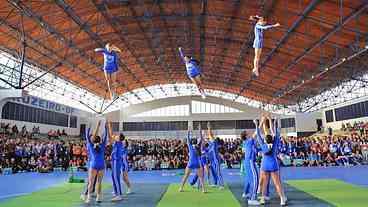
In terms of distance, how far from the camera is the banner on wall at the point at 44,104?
114ft

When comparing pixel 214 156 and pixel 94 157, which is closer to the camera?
pixel 94 157

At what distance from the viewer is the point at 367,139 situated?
27.9 meters

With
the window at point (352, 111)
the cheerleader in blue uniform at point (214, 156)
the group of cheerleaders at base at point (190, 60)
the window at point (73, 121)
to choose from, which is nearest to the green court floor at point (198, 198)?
the cheerleader in blue uniform at point (214, 156)

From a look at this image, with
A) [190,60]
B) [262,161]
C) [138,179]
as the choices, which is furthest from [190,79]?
[262,161]

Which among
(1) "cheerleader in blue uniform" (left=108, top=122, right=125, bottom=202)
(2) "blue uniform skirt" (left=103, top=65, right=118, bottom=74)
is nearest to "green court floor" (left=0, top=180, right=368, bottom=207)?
(1) "cheerleader in blue uniform" (left=108, top=122, right=125, bottom=202)

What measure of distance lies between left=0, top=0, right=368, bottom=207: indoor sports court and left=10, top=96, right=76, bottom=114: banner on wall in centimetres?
32

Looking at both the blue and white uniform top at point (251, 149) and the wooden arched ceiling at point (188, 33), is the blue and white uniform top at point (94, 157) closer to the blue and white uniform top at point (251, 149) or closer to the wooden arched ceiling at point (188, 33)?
the blue and white uniform top at point (251, 149)

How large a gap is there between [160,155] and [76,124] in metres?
26.7

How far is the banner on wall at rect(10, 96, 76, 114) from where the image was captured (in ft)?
114

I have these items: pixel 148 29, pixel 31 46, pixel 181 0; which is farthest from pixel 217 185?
pixel 31 46

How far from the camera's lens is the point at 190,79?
2803 cm

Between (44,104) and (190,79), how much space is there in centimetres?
2088

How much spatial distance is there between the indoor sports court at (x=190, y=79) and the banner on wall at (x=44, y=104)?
1.06 ft

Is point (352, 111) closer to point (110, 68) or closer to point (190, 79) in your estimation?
point (190, 79)
